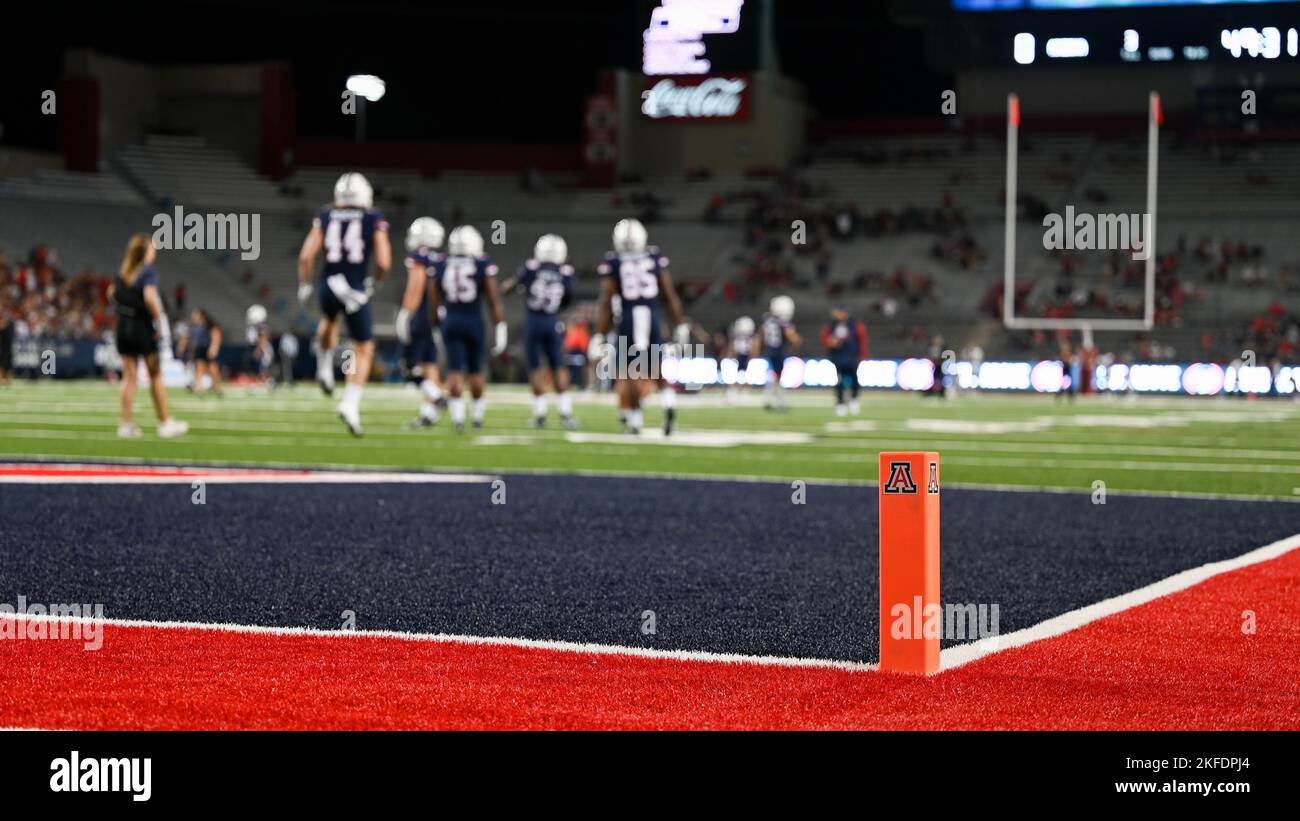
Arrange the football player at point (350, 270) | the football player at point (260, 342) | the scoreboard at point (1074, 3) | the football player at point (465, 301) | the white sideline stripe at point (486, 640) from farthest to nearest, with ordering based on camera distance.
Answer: the football player at point (260, 342)
the football player at point (465, 301)
the football player at point (350, 270)
the scoreboard at point (1074, 3)
the white sideline stripe at point (486, 640)

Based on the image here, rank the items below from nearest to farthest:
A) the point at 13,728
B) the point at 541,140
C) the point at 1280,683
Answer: the point at 13,728, the point at 1280,683, the point at 541,140

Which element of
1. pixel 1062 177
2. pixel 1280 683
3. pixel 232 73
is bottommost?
pixel 1280 683

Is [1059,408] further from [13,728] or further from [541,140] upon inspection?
[541,140]

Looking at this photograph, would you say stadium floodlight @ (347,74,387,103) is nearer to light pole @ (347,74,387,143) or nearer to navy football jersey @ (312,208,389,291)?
light pole @ (347,74,387,143)

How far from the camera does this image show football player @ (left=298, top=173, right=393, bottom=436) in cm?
1619

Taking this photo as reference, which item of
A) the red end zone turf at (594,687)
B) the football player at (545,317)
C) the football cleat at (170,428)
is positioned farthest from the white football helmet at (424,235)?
the red end zone turf at (594,687)

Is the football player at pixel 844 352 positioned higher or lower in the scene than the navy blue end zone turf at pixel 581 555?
higher

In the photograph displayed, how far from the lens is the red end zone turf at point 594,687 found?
14.4ft

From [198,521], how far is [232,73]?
47.6 m

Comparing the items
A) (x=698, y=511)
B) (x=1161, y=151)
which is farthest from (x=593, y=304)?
(x=698, y=511)

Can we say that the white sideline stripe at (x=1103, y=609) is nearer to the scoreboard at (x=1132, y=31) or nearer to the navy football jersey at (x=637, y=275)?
the scoreboard at (x=1132, y=31)

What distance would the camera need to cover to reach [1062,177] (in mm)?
50312

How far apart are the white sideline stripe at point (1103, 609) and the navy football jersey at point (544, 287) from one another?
11.4 metres

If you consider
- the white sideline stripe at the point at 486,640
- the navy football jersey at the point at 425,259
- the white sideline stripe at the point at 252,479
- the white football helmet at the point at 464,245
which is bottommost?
the white sideline stripe at the point at 486,640
